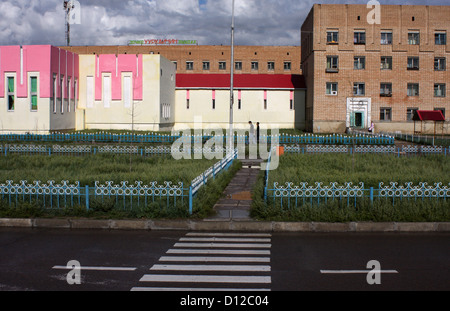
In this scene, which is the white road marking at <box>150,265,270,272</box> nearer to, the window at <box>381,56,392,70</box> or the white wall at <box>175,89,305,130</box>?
the window at <box>381,56,392,70</box>

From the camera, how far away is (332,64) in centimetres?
4953

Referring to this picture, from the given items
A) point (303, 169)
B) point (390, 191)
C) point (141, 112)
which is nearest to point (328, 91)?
point (141, 112)

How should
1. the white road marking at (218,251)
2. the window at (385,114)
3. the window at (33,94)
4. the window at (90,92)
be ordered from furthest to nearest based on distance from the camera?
Result: 1. the window at (385,114)
2. the window at (90,92)
3. the window at (33,94)
4. the white road marking at (218,251)

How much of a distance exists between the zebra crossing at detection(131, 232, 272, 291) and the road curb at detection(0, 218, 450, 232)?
0.56 meters

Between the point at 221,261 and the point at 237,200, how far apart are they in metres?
5.39

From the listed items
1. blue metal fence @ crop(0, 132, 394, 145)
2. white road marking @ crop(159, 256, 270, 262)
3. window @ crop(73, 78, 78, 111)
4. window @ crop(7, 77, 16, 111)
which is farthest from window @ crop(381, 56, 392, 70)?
white road marking @ crop(159, 256, 270, 262)

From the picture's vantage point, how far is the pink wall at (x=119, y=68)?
148ft

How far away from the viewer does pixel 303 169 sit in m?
17.7

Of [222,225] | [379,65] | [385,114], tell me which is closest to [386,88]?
[379,65]

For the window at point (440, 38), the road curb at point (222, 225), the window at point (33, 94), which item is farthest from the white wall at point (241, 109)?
the road curb at point (222, 225)

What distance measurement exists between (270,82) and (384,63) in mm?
12396

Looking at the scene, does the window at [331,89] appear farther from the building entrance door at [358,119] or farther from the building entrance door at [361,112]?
the building entrance door at [358,119]

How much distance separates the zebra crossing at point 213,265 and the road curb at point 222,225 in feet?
1.82

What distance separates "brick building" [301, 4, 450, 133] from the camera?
49.0 metres
